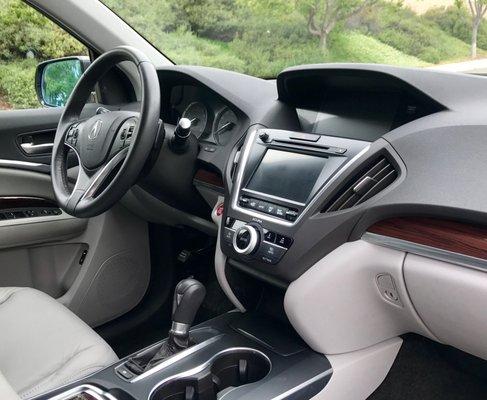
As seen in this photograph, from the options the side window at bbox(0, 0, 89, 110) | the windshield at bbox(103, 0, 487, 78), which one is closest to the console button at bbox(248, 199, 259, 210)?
the windshield at bbox(103, 0, 487, 78)

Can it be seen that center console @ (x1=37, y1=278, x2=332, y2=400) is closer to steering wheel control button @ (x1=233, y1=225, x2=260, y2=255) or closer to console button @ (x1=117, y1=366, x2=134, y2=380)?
console button @ (x1=117, y1=366, x2=134, y2=380)

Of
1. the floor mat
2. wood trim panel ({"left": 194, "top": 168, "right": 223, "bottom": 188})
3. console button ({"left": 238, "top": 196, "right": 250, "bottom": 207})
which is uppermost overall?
console button ({"left": 238, "top": 196, "right": 250, "bottom": 207})

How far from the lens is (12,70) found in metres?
3.01

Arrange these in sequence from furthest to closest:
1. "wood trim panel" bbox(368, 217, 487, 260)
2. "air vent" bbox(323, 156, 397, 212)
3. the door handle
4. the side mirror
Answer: the side mirror, the door handle, "air vent" bbox(323, 156, 397, 212), "wood trim panel" bbox(368, 217, 487, 260)

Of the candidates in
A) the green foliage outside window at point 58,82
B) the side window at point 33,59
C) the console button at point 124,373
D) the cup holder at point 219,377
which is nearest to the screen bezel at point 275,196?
the cup holder at point 219,377

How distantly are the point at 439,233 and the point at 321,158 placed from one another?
0.33 m

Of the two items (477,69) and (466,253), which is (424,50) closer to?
(477,69)

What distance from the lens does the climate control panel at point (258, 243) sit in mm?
1271

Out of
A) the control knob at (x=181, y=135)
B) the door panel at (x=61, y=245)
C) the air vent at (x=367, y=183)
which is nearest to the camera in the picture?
the air vent at (x=367, y=183)

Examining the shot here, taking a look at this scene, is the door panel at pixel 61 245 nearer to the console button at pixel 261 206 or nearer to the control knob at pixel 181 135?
the control knob at pixel 181 135

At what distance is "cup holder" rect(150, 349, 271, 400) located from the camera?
4.09 ft

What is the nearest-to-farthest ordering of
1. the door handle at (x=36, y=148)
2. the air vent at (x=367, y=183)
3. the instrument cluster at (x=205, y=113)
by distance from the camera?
the air vent at (x=367, y=183), the instrument cluster at (x=205, y=113), the door handle at (x=36, y=148)

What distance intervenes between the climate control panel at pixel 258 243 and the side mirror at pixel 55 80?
4.06 ft

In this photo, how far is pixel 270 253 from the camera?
50.7 inches
